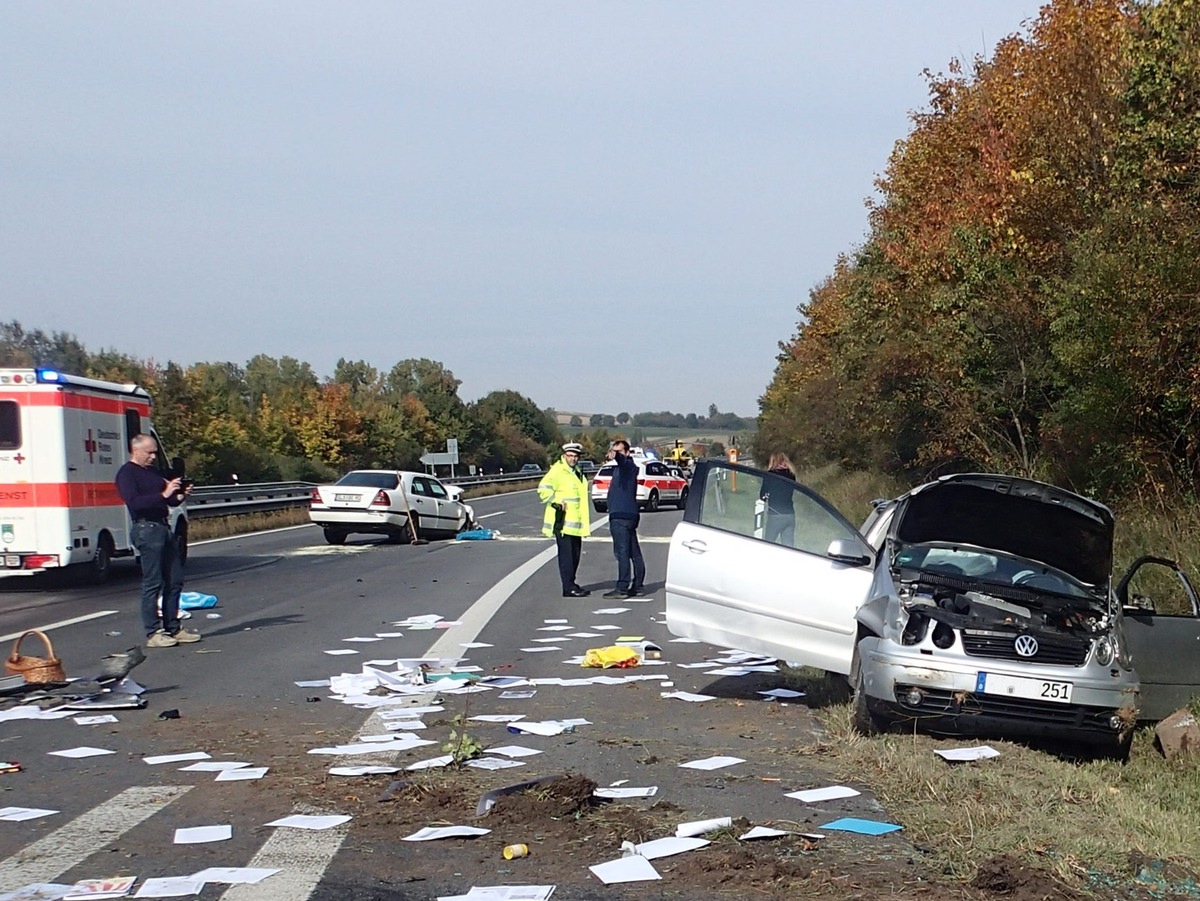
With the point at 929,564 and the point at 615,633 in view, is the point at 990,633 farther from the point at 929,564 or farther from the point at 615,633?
the point at 615,633

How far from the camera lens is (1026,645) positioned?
762 centimetres

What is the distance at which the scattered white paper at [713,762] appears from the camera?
738 centimetres

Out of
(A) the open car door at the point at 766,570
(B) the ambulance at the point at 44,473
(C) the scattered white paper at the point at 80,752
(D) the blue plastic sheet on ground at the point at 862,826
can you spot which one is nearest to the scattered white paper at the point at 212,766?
(C) the scattered white paper at the point at 80,752

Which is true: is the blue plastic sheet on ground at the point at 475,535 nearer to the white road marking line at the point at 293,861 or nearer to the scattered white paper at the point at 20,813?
the scattered white paper at the point at 20,813

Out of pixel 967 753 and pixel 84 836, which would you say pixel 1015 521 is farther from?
pixel 84 836

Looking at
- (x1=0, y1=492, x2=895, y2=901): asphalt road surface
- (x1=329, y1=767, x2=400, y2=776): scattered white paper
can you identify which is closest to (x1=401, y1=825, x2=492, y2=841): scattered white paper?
(x1=0, y1=492, x2=895, y2=901): asphalt road surface

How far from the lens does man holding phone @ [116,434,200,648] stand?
12.0m

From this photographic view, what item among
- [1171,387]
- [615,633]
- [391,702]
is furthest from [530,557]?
[391,702]

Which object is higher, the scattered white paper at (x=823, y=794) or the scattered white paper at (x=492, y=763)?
the scattered white paper at (x=492, y=763)

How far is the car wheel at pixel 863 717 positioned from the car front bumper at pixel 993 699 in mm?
119

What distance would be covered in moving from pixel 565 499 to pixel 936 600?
29.0 feet

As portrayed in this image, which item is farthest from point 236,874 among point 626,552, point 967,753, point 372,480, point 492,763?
point 372,480

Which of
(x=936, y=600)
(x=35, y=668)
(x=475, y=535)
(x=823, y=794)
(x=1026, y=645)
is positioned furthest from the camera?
(x=475, y=535)

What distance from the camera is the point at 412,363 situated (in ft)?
461
